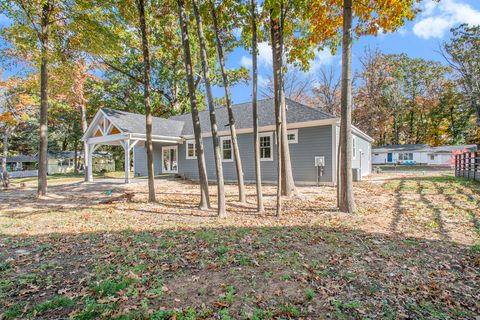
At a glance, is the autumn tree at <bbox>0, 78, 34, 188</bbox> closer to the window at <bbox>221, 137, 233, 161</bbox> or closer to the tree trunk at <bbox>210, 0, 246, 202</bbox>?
the window at <bbox>221, 137, 233, 161</bbox>

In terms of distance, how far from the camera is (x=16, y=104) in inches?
620

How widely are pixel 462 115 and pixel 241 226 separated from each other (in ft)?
147

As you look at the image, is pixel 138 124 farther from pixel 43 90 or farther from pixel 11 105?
pixel 11 105

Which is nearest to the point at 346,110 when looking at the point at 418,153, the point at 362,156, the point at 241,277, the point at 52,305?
the point at 241,277

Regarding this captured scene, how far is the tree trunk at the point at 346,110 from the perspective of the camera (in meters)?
5.88

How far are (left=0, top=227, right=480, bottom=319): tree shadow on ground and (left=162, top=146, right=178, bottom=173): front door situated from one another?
13116 millimetres

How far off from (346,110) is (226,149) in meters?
9.33

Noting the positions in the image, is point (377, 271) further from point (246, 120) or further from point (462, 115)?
point (462, 115)

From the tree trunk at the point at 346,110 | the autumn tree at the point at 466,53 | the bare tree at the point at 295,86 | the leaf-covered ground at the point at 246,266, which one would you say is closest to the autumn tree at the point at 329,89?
the bare tree at the point at 295,86

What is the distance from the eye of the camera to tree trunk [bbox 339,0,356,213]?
5.88 metres

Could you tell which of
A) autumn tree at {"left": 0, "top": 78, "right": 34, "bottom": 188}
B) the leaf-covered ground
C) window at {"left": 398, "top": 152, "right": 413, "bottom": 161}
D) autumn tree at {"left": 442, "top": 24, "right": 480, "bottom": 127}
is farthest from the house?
window at {"left": 398, "top": 152, "right": 413, "bottom": 161}

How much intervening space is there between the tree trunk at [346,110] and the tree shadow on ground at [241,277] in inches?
67.9

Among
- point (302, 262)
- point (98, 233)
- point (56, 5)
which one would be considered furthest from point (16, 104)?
point (302, 262)

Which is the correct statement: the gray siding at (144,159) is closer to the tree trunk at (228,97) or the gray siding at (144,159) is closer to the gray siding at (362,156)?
the tree trunk at (228,97)
